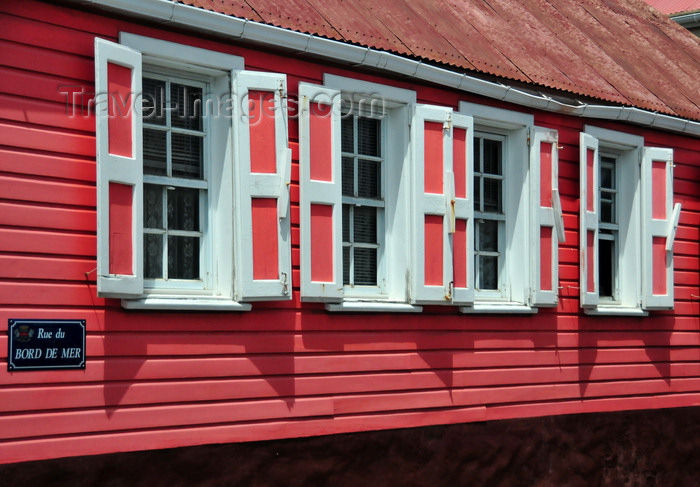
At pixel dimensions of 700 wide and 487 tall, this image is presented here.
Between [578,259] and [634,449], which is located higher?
[578,259]

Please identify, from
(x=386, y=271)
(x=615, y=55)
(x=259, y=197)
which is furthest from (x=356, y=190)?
(x=615, y=55)

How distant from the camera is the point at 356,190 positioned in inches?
332

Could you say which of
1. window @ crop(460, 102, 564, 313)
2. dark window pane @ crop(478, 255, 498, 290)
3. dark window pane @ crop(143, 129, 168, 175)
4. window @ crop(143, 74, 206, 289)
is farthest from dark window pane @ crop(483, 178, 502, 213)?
dark window pane @ crop(143, 129, 168, 175)

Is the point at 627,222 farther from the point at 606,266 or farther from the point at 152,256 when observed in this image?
the point at 152,256

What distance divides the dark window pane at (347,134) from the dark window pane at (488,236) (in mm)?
1594

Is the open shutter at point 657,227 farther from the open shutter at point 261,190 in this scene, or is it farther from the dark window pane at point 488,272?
the open shutter at point 261,190

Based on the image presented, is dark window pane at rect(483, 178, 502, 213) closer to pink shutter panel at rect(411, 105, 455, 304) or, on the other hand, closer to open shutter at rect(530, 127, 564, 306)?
open shutter at rect(530, 127, 564, 306)

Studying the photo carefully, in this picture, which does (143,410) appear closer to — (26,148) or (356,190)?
(26,148)

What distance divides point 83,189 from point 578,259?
16.2 ft

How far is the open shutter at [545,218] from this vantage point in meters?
9.55

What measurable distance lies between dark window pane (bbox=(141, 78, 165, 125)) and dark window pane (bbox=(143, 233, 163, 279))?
72 cm

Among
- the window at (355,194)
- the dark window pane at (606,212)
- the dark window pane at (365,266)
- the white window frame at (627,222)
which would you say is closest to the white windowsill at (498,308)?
the window at (355,194)

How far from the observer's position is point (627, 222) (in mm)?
10727

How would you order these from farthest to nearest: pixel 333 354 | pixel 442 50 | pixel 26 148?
pixel 442 50
pixel 333 354
pixel 26 148
